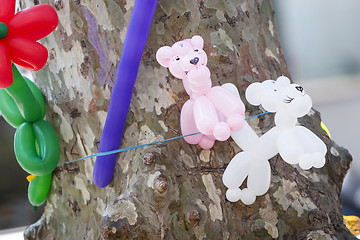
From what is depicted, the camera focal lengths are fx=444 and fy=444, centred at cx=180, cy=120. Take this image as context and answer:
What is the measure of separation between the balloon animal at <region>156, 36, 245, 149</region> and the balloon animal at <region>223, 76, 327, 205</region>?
0.04m

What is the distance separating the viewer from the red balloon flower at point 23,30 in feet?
2.74

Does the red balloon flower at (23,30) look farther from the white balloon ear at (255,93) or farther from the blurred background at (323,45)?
the blurred background at (323,45)

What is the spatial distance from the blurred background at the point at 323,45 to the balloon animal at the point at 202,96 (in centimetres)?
314

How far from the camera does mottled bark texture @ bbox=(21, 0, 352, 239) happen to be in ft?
2.45

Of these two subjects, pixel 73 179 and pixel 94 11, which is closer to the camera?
pixel 94 11

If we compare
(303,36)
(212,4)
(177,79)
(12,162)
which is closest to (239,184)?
(177,79)

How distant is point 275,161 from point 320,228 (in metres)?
0.13

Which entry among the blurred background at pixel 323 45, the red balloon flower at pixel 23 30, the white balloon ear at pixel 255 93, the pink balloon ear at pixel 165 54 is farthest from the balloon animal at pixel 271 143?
the blurred background at pixel 323 45

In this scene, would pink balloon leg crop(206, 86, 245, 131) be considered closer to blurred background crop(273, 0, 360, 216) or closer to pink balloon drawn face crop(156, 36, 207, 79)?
pink balloon drawn face crop(156, 36, 207, 79)

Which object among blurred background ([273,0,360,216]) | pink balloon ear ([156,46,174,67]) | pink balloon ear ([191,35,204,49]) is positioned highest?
pink balloon ear ([191,35,204,49])

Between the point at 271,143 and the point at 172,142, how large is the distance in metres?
0.18

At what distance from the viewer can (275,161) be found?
0.78 m

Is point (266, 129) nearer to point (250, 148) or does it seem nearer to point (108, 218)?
point (250, 148)

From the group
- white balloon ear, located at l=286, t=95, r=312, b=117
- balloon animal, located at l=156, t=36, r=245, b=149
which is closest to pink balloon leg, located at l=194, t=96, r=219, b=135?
balloon animal, located at l=156, t=36, r=245, b=149
